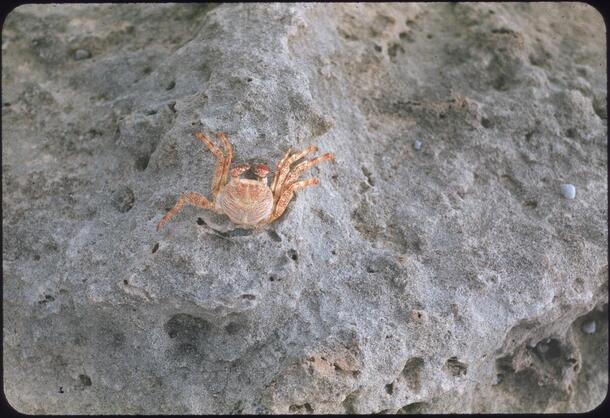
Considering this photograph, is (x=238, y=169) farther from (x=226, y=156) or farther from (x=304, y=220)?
(x=304, y=220)

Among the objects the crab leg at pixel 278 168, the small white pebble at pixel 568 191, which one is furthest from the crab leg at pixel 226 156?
the small white pebble at pixel 568 191

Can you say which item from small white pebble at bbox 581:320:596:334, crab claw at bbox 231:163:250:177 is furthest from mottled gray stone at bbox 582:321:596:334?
crab claw at bbox 231:163:250:177

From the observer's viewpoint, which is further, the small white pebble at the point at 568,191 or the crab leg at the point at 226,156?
the small white pebble at the point at 568,191

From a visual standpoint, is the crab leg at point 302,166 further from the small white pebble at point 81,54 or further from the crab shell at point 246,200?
the small white pebble at point 81,54

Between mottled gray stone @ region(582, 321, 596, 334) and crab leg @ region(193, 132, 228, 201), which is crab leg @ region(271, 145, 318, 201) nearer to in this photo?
crab leg @ region(193, 132, 228, 201)

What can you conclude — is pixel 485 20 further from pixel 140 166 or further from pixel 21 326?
pixel 21 326

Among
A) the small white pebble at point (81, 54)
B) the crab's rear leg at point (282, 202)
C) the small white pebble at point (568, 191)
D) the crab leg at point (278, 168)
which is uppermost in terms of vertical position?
the crab leg at point (278, 168)
